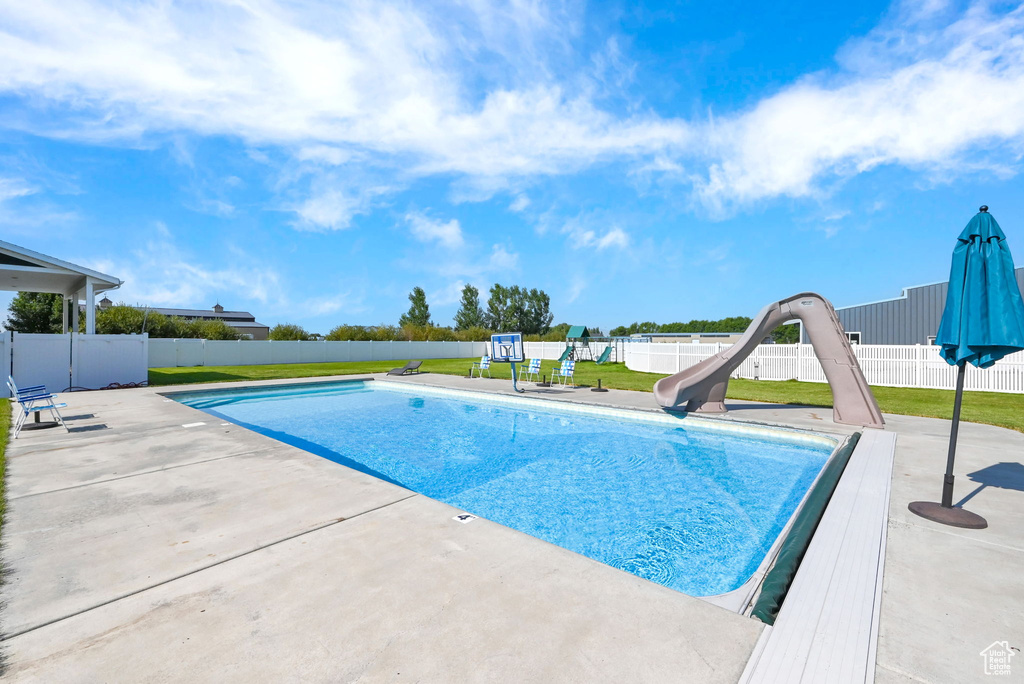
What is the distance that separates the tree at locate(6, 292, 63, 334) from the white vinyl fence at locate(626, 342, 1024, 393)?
40.6m

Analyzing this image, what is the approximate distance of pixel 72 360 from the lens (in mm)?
13547

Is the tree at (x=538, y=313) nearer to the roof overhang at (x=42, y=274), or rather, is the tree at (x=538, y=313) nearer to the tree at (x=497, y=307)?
the tree at (x=497, y=307)

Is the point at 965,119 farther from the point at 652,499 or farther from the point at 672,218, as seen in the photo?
the point at 672,218

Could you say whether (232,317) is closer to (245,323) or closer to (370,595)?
(245,323)

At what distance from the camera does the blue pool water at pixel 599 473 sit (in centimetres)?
431

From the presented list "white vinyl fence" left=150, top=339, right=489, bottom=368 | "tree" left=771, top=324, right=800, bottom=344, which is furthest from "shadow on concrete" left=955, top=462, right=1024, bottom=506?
"tree" left=771, top=324, right=800, bottom=344

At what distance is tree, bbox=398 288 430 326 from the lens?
184 ft

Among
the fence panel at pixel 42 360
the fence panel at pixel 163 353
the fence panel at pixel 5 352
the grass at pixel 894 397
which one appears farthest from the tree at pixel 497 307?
the fence panel at pixel 5 352

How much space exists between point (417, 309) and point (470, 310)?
7.05 m

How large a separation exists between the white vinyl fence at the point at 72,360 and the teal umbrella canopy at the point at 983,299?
19318 millimetres

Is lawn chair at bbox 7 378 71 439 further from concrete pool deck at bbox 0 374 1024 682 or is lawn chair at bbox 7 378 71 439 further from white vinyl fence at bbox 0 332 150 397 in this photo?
white vinyl fence at bbox 0 332 150 397

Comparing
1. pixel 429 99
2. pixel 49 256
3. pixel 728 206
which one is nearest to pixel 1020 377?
pixel 728 206

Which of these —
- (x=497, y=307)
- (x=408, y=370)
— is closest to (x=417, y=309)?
(x=497, y=307)

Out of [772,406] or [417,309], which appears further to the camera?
[417,309]
